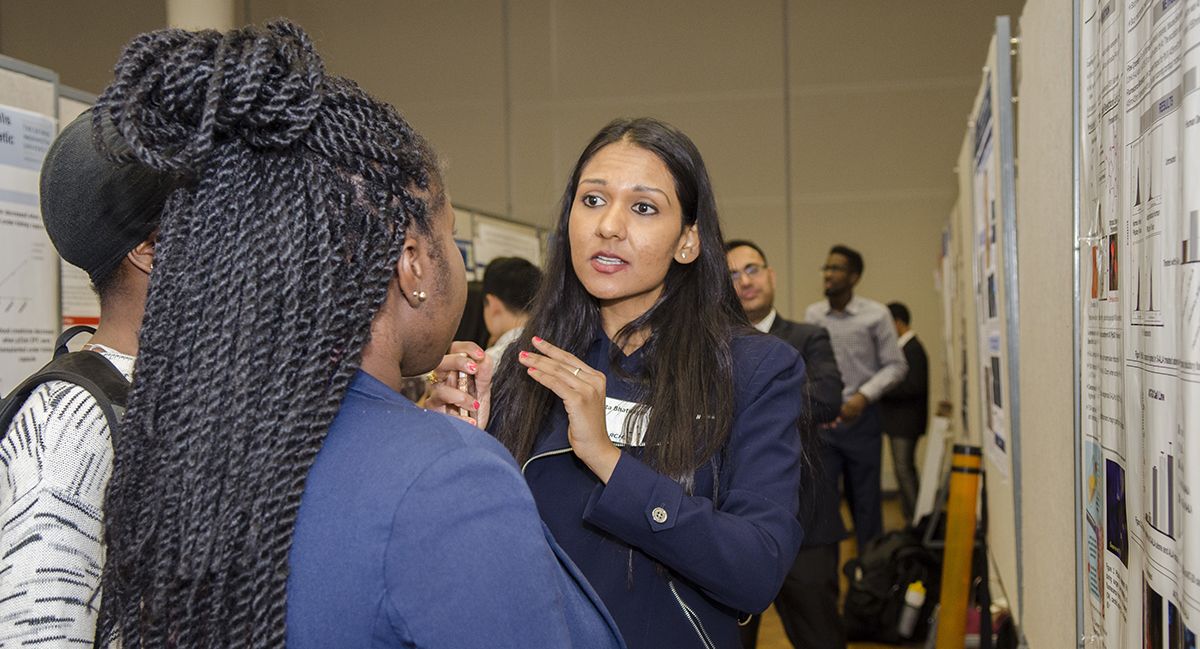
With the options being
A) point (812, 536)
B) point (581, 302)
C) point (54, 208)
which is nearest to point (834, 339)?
point (812, 536)

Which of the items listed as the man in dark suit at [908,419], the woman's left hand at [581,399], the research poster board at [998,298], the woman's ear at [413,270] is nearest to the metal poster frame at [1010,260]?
the research poster board at [998,298]

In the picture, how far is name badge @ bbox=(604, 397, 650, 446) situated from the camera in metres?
1.57

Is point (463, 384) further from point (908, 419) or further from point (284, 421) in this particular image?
point (908, 419)

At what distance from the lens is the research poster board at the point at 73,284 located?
2.27 metres

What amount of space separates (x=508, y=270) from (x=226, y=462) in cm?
267

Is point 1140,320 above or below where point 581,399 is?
above

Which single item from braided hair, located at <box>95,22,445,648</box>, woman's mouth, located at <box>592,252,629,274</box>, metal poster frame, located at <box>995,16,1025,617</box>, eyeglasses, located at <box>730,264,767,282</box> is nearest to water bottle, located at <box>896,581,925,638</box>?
metal poster frame, located at <box>995,16,1025,617</box>

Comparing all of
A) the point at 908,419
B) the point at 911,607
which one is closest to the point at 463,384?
the point at 911,607

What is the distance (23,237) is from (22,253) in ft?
0.11

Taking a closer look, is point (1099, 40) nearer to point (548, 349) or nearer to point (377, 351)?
point (548, 349)

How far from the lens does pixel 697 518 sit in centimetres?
138

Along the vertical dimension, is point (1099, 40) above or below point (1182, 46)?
above

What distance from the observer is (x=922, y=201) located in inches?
314

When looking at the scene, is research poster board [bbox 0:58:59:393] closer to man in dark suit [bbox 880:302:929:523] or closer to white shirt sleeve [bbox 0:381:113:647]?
white shirt sleeve [bbox 0:381:113:647]
